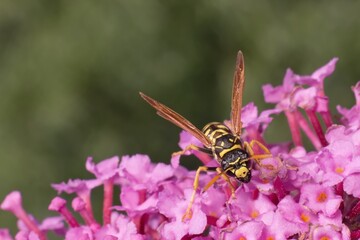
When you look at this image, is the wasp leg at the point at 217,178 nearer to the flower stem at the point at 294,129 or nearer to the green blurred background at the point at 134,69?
the flower stem at the point at 294,129

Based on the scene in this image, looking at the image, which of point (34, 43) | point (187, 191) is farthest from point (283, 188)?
point (34, 43)

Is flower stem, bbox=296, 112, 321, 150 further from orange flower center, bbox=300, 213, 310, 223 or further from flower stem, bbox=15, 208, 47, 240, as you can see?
flower stem, bbox=15, 208, 47, 240

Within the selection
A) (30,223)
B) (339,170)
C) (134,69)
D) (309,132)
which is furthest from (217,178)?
(134,69)

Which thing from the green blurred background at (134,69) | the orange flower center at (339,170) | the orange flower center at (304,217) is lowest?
the orange flower center at (304,217)

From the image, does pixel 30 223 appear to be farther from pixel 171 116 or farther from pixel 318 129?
pixel 318 129

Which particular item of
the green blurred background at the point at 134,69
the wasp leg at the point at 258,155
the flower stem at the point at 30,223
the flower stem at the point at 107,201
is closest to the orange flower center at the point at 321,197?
the wasp leg at the point at 258,155

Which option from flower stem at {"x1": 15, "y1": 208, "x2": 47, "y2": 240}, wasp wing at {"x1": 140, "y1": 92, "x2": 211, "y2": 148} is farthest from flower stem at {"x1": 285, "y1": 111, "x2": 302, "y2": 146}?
flower stem at {"x1": 15, "y1": 208, "x2": 47, "y2": 240}
